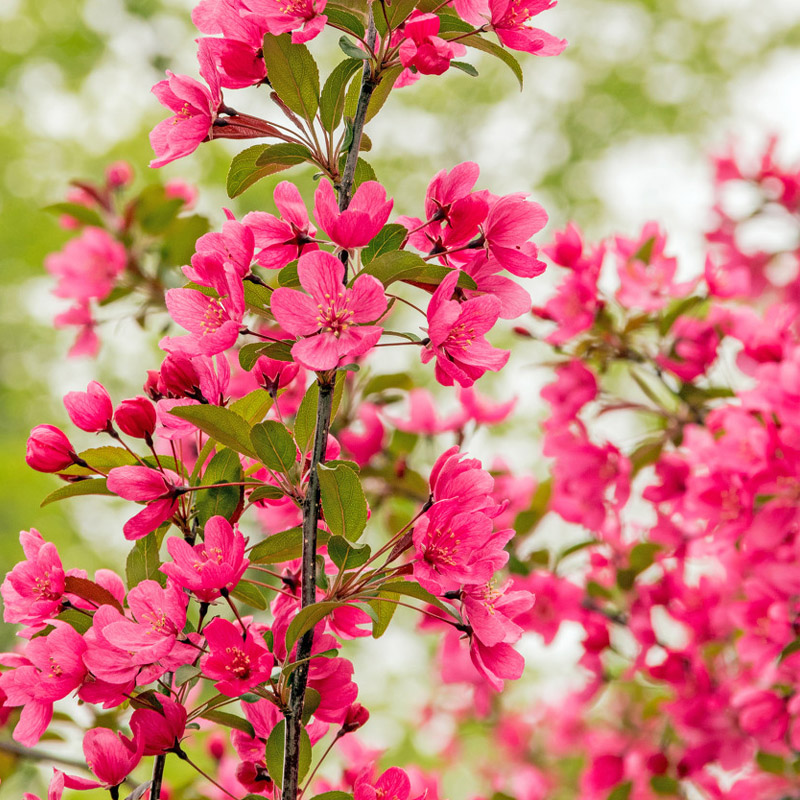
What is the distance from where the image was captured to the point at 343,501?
841mm

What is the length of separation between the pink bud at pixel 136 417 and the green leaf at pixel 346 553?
0.25 meters

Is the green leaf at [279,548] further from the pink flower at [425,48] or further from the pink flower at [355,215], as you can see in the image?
the pink flower at [425,48]

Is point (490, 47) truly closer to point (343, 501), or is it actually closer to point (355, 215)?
point (355, 215)

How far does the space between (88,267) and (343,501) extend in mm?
1452

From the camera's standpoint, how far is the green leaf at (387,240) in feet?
2.90

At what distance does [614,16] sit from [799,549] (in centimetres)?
666

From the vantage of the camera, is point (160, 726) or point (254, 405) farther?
point (254, 405)

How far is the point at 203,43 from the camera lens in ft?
3.00

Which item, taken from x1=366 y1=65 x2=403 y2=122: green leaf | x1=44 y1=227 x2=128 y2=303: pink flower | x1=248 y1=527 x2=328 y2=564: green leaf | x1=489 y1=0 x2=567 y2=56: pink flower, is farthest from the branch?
x1=44 y1=227 x2=128 y2=303: pink flower

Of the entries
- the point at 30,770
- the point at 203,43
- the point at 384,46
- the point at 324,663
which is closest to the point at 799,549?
the point at 324,663

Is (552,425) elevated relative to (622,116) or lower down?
elevated

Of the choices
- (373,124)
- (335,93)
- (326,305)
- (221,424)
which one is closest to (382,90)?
(335,93)

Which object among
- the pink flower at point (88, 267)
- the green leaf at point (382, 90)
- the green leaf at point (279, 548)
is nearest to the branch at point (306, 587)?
the green leaf at point (279, 548)

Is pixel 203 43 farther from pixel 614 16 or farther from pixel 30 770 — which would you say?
pixel 614 16
